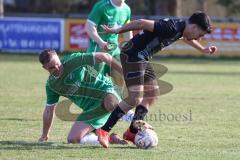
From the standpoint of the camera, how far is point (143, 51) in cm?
957

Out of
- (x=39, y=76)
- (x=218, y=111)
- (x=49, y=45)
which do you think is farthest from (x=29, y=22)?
(x=218, y=111)

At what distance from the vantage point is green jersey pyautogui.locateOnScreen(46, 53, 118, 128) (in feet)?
32.5

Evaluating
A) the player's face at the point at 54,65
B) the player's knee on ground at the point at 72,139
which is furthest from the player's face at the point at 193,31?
the player's knee on ground at the point at 72,139

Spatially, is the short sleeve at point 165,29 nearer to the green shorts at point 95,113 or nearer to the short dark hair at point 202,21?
the short dark hair at point 202,21

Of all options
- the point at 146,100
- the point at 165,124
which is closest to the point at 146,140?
the point at 146,100

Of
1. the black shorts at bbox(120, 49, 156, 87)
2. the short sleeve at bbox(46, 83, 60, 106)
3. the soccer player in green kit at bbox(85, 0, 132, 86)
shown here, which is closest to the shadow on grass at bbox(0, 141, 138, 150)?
the short sleeve at bbox(46, 83, 60, 106)

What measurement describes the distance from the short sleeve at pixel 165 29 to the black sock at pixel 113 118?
3.63 feet

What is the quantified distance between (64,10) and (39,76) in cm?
3439

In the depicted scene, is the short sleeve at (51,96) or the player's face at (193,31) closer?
the player's face at (193,31)

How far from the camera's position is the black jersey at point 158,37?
9329 millimetres

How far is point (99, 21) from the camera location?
11727 mm

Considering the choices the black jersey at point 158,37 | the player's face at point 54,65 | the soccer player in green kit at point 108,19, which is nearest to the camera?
the black jersey at point 158,37

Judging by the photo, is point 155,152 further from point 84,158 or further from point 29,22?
point 29,22

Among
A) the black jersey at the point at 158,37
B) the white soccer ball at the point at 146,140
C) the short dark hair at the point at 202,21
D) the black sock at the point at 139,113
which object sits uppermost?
the short dark hair at the point at 202,21
